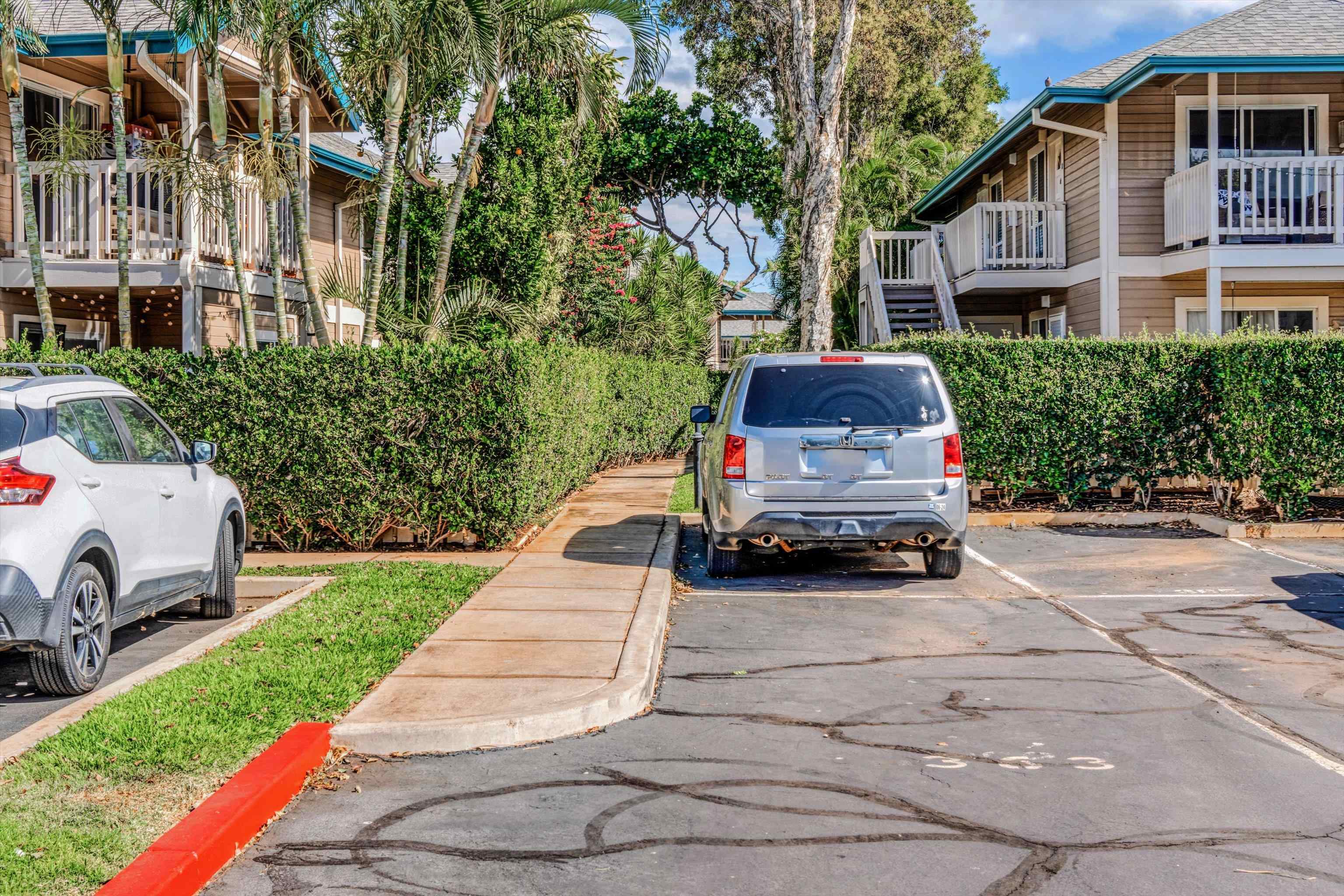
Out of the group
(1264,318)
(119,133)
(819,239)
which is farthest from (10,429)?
(1264,318)

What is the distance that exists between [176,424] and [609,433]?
915cm

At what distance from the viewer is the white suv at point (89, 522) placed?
19.1 feet

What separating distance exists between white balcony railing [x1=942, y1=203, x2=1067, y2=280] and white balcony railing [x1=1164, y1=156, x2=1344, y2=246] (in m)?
2.76

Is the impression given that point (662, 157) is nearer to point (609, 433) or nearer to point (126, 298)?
point (609, 433)

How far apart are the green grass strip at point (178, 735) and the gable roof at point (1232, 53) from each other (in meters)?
14.7

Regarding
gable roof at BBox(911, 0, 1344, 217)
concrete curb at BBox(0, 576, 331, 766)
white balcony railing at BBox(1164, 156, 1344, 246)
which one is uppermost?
gable roof at BBox(911, 0, 1344, 217)

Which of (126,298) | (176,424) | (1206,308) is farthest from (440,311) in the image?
(1206,308)

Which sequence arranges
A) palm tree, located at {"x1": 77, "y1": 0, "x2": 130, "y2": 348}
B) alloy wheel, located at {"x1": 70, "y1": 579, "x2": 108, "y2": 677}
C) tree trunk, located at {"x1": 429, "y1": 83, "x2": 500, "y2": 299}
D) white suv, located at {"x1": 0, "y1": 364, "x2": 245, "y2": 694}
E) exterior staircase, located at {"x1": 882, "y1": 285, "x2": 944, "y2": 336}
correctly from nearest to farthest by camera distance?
white suv, located at {"x1": 0, "y1": 364, "x2": 245, "y2": 694}, alloy wheel, located at {"x1": 70, "y1": 579, "x2": 108, "y2": 677}, palm tree, located at {"x1": 77, "y1": 0, "x2": 130, "y2": 348}, tree trunk, located at {"x1": 429, "y1": 83, "x2": 500, "y2": 299}, exterior staircase, located at {"x1": 882, "y1": 285, "x2": 944, "y2": 336}

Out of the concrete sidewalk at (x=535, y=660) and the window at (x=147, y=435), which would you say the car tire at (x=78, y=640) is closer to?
the window at (x=147, y=435)

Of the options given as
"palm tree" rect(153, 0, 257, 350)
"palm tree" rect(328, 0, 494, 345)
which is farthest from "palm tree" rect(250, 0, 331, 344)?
"palm tree" rect(328, 0, 494, 345)

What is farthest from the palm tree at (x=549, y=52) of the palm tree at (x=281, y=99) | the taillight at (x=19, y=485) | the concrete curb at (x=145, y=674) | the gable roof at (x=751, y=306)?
the gable roof at (x=751, y=306)

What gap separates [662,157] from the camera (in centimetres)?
3822

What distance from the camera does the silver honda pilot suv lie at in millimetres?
9359

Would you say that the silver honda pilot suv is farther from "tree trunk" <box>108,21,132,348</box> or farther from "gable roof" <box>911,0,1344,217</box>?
"gable roof" <box>911,0,1344,217</box>
